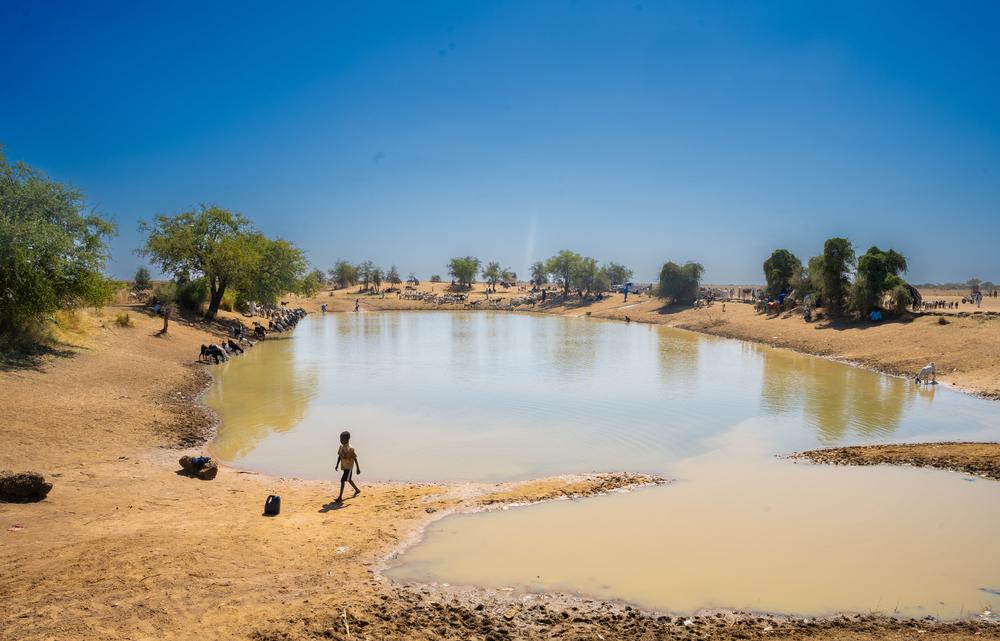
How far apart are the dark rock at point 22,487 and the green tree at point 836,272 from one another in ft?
151

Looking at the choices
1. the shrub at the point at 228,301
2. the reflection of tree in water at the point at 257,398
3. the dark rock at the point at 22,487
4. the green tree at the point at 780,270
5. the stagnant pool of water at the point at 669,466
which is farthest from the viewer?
the green tree at the point at 780,270

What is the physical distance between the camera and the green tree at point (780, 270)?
57531mm

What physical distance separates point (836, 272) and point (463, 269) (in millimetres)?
81690

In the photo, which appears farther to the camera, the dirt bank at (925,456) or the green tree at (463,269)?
the green tree at (463,269)

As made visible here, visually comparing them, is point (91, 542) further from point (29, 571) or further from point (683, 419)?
point (683, 419)

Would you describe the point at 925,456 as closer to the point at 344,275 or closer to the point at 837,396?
the point at 837,396

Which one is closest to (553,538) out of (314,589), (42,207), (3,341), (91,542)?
(314,589)

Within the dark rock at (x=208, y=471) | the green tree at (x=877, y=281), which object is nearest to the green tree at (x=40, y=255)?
the dark rock at (x=208, y=471)

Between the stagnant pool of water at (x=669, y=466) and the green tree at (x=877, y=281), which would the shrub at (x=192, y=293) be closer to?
the stagnant pool of water at (x=669, y=466)

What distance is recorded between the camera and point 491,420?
17.8 metres

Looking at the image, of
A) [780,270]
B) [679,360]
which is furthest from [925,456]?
[780,270]

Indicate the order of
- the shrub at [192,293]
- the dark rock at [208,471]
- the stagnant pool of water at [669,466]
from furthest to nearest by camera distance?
the shrub at [192,293]
the dark rock at [208,471]
the stagnant pool of water at [669,466]

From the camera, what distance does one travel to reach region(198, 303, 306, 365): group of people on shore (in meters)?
29.4

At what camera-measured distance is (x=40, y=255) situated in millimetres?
19109
